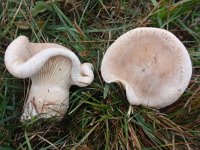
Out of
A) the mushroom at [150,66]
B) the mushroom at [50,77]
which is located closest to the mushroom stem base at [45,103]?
the mushroom at [50,77]

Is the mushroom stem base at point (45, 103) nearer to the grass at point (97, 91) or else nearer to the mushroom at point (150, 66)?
the grass at point (97, 91)

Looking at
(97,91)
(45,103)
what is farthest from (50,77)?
(97,91)

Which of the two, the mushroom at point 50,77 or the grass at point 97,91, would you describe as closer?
the mushroom at point 50,77

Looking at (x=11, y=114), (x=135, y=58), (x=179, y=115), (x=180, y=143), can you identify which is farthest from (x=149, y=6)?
(x=11, y=114)

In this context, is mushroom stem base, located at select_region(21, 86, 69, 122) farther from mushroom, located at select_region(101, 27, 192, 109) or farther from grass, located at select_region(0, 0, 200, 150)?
mushroom, located at select_region(101, 27, 192, 109)

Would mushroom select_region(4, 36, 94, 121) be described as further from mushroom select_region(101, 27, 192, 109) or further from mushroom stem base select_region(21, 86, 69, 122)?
mushroom select_region(101, 27, 192, 109)

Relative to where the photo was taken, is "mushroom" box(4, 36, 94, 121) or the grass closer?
"mushroom" box(4, 36, 94, 121)

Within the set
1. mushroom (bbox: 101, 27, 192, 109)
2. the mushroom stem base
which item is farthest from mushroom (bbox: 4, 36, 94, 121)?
mushroom (bbox: 101, 27, 192, 109)

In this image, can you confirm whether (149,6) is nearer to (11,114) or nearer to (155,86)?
(155,86)
